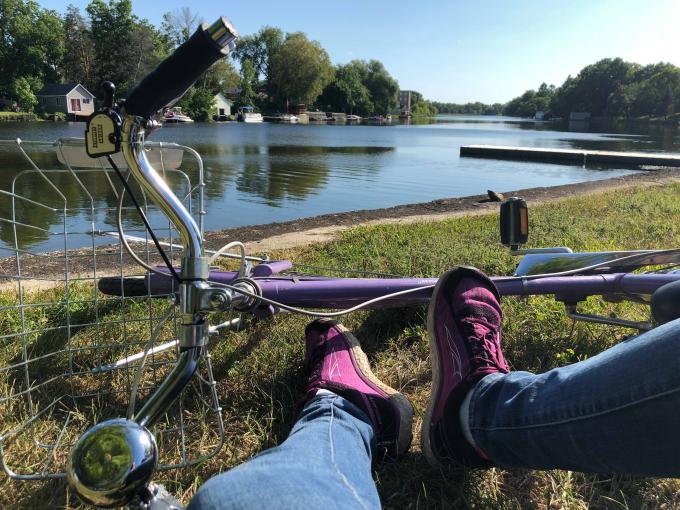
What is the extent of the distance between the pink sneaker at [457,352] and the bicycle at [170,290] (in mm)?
238

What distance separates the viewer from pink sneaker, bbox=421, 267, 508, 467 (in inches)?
62.6

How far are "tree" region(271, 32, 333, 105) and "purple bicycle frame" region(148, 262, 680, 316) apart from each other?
90744mm

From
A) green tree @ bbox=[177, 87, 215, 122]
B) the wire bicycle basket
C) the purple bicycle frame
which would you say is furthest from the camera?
green tree @ bbox=[177, 87, 215, 122]

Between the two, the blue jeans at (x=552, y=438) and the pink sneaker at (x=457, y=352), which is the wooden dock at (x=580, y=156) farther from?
the blue jeans at (x=552, y=438)

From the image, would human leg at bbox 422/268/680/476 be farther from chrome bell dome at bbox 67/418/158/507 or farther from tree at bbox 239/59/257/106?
tree at bbox 239/59/257/106

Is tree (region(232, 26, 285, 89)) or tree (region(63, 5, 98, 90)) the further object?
tree (region(232, 26, 285, 89))

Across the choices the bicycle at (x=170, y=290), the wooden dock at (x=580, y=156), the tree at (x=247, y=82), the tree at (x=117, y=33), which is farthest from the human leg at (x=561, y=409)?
the tree at (x=247, y=82)

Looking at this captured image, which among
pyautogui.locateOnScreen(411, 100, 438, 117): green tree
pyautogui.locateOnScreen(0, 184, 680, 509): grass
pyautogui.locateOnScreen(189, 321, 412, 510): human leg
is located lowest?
pyautogui.locateOnScreen(0, 184, 680, 509): grass

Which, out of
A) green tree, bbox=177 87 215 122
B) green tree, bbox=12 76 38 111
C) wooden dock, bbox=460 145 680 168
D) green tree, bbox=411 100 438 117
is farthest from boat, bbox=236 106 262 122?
green tree, bbox=411 100 438 117

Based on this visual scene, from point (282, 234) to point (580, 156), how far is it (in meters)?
21.4

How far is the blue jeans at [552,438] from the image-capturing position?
0.97m

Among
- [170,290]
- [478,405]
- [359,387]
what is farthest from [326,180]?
[478,405]

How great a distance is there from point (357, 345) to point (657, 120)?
123m

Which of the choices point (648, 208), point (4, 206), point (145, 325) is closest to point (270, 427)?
point (145, 325)
